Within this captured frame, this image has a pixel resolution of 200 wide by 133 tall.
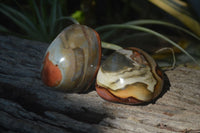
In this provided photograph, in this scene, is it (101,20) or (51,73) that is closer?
(51,73)

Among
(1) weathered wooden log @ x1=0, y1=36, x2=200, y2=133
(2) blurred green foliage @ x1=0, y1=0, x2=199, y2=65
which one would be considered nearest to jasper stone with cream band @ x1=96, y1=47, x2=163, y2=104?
(1) weathered wooden log @ x1=0, y1=36, x2=200, y2=133

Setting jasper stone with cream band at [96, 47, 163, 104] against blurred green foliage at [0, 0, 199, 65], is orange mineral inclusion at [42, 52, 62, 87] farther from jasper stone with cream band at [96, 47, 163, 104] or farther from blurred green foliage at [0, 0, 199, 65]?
blurred green foliage at [0, 0, 199, 65]

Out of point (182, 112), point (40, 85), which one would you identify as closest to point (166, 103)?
point (182, 112)

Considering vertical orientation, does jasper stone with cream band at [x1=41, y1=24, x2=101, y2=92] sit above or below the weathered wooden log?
above

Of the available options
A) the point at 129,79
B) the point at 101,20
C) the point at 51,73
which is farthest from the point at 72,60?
the point at 101,20

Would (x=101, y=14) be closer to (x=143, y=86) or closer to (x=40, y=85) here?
(x=40, y=85)

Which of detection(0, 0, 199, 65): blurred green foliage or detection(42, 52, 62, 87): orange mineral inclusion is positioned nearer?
detection(42, 52, 62, 87): orange mineral inclusion

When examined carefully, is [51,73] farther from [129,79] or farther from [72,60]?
[129,79]
